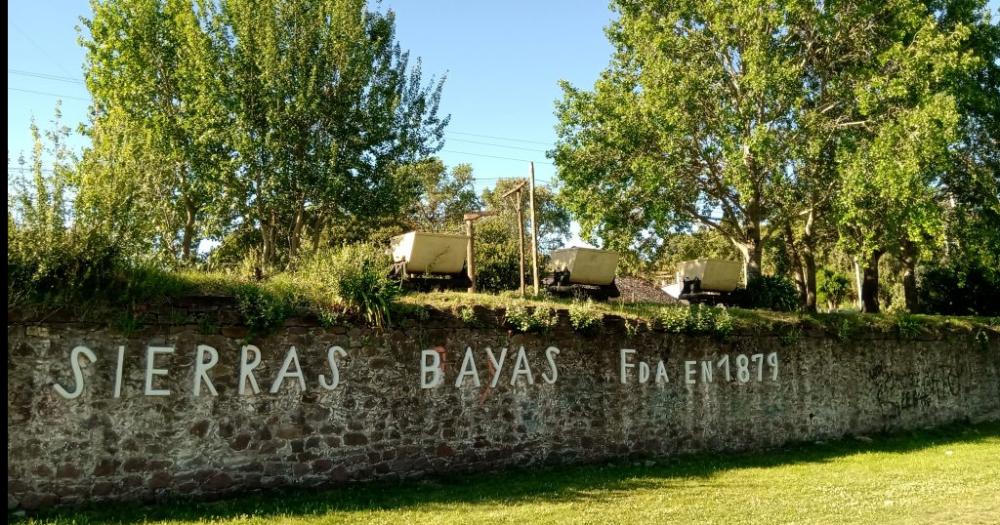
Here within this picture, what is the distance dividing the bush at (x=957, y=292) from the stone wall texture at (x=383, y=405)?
340 inches

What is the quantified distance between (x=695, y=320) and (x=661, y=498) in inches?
167

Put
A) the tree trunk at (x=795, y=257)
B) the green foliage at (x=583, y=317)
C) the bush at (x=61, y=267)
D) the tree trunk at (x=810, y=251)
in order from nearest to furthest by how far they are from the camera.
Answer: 1. the bush at (x=61, y=267)
2. the green foliage at (x=583, y=317)
3. the tree trunk at (x=810, y=251)
4. the tree trunk at (x=795, y=257)

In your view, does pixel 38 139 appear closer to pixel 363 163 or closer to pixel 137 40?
pixel 363 163

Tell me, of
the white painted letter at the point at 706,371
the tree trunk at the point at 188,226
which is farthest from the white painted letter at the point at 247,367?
the tree trunk at the point at 188,226

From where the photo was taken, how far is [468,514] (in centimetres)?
758

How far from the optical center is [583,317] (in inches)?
428

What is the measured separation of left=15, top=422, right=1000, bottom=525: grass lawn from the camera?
741 centimetres

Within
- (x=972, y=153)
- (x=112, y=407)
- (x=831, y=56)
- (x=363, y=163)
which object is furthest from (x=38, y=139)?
(x=972, y=153)

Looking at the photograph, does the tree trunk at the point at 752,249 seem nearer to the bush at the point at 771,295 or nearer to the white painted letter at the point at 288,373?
the bush at the point at 771,295

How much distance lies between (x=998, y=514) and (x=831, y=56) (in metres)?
11.7

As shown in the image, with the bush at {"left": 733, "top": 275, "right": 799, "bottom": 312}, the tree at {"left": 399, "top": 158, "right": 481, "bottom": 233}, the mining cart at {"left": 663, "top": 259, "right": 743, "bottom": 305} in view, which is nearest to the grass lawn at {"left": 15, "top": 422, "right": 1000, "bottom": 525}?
the bush at {"left": 733, "top": 275, "right": 799, "bottom": 312}

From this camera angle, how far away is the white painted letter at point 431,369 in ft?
31.6

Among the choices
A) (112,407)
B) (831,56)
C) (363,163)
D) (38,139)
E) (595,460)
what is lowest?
(595,460)

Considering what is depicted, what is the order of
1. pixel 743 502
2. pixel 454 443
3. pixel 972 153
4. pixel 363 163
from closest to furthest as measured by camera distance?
pixel 743 502
pixel 454 443
pixel 363 163
pixel 972 153
